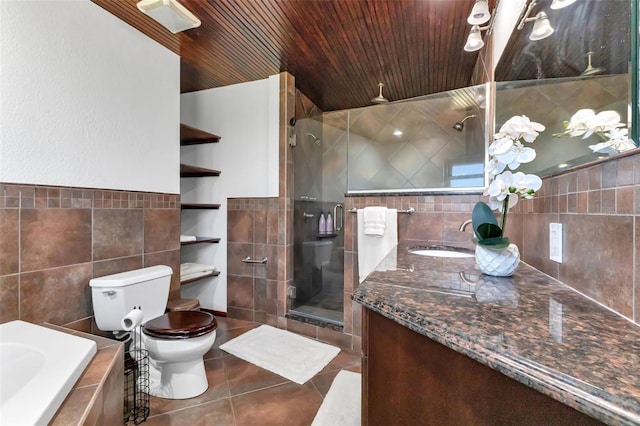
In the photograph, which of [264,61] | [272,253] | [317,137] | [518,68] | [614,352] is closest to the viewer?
[614,352]

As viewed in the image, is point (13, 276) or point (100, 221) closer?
point (13, 276)

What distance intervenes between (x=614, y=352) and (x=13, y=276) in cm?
220

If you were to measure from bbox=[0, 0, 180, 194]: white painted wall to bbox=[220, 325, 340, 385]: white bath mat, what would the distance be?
1.38 meters

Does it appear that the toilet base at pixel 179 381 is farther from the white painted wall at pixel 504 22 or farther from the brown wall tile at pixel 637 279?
the white painted wall at pixel 504 22

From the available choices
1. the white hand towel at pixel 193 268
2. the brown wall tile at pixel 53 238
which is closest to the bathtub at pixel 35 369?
the brown wall tile at pixel 53 238

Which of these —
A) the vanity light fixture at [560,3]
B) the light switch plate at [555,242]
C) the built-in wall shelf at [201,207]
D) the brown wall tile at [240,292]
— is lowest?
the brown wall tile at [240,292]

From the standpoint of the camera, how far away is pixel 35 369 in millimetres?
1020

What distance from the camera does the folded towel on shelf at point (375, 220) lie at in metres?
2.12

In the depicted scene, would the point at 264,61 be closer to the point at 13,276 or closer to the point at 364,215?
the point at 364,215

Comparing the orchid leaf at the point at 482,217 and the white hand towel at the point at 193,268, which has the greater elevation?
the orchid leaf at the point at 482,217

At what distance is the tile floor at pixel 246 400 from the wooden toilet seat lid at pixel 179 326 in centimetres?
38

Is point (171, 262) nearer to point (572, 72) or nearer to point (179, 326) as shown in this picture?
point (179, 326)

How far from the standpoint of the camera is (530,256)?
1.15 meters

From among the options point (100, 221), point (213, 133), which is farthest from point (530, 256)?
point (213, 133)
